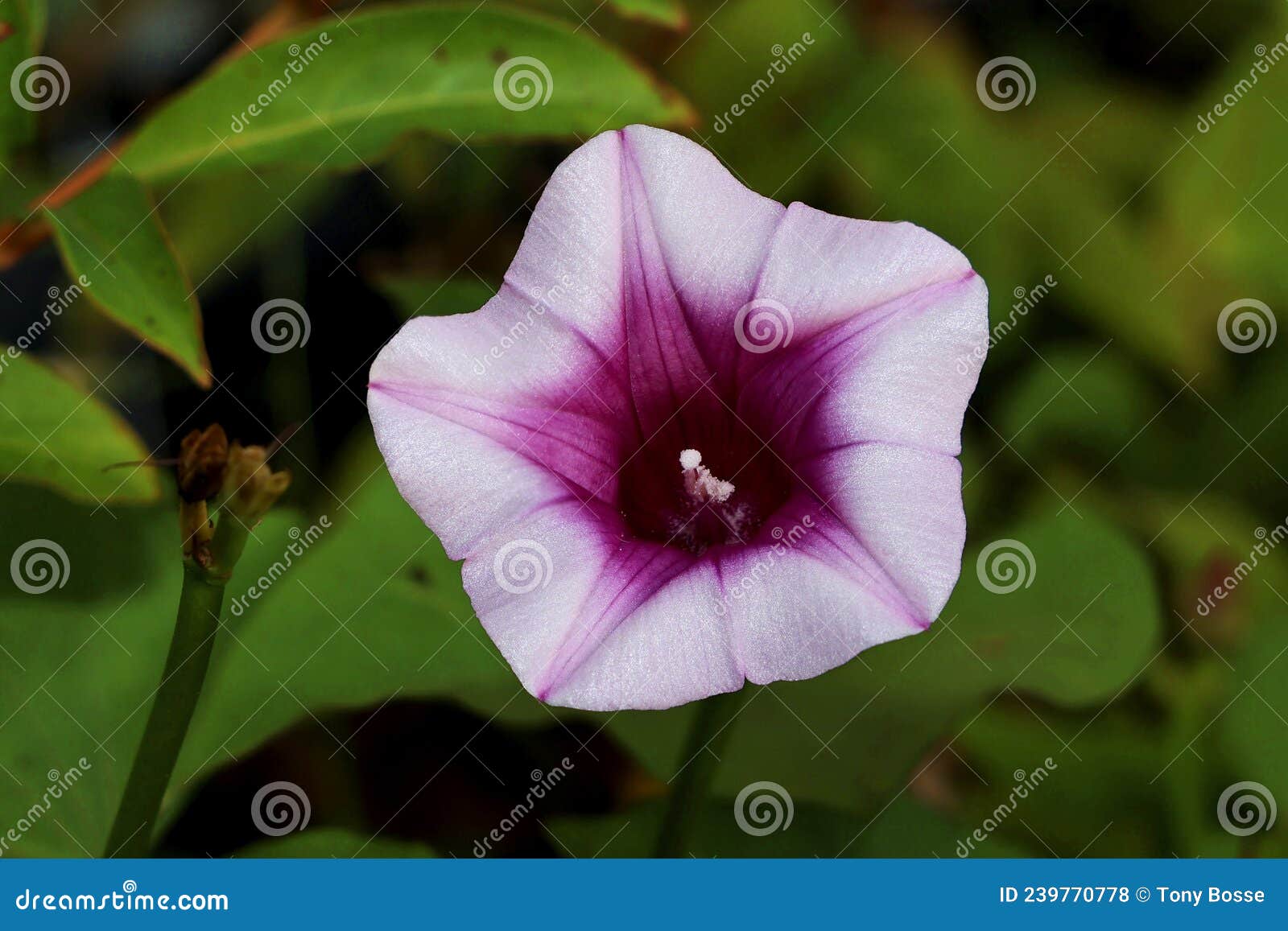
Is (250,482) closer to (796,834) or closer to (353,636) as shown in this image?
(353,636)

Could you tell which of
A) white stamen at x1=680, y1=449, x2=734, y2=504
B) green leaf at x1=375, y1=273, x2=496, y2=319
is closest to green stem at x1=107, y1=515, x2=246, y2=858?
white stamen at x1=680, y1=449, x2=734, y2=504

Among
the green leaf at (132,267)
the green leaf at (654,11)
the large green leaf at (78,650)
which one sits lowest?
the large green leaf at (78,650)

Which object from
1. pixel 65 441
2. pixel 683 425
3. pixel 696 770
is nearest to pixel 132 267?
pixel 65 441

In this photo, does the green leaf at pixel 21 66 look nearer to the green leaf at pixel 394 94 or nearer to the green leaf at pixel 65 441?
the green leaf at pixel 394 94

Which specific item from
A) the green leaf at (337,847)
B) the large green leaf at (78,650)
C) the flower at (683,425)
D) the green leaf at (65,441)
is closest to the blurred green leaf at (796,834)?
the green leaf at (337,847)

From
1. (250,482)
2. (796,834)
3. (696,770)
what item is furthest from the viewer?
(796,834)

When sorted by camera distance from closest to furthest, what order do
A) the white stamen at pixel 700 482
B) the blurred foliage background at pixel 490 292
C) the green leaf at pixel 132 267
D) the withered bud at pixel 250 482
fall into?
the withered bud at pixel 250 482 → the white stamen at pixel 700 482 → the green leaf at pixel 132 267 → the blurred foliage background at pixel 490 292
